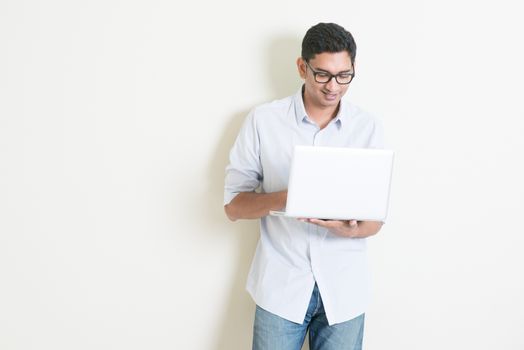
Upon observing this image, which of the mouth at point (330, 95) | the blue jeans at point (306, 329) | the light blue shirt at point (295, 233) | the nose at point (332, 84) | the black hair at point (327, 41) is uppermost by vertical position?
the black hair at point (327, 41)

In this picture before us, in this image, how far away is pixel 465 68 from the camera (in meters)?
1.82

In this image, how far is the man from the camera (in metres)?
1.53

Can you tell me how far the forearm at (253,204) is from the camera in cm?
147

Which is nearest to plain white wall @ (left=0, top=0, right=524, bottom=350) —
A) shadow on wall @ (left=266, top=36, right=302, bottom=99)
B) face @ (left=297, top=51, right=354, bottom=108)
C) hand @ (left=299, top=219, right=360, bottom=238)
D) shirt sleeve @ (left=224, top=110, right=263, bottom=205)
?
shadow on wall @ (left=266, top=36, right=302, bottom=99)

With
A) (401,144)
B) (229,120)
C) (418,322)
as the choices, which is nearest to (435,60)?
(401,144)

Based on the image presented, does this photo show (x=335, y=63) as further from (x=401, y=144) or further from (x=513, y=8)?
(x=513, y=8)

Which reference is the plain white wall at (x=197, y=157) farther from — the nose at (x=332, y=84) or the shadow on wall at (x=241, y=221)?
the nose at (x=332, y=84)

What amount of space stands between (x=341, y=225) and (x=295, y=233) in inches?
8.1

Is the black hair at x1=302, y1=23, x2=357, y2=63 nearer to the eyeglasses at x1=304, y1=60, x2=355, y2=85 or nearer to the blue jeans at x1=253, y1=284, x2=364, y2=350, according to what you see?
the eyeglasses at x1=304, y1=60, x2=355, y2=85

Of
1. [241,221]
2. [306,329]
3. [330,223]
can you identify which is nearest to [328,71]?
[330,223]

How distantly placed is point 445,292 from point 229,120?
3.06 feet

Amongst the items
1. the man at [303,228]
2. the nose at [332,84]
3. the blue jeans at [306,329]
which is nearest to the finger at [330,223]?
the man at [303,228]

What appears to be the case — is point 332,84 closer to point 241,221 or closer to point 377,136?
point 377,136

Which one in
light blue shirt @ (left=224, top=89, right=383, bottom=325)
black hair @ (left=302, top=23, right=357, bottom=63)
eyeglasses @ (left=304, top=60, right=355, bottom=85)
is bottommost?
light blue shirt @ (left=224, top=89, right=383, bottom=325)
